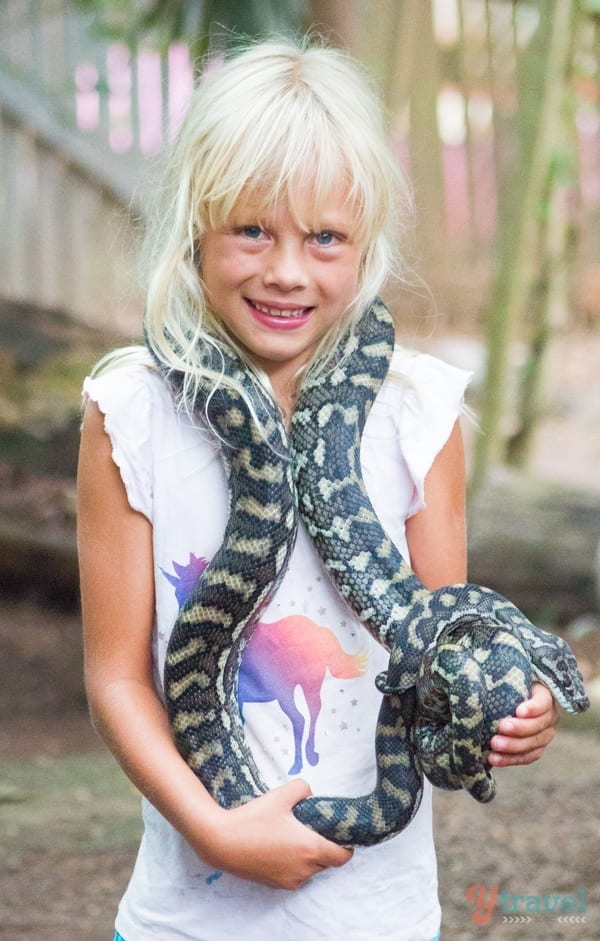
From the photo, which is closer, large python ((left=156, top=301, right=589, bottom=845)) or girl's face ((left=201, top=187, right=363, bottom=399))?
large python ((left=156, top=301, right=589, bottom=845))

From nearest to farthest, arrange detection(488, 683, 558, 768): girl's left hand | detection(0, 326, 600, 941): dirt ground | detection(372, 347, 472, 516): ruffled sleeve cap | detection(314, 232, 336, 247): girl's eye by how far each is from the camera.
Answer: detection(488, 683, 558, 768): girl's left hand
detection(314, 232, 336, 247): girl's eye
detection(372, 347, 472, 516): ruffled sleeve cap
detection(0, 326, 600, 941): dirt ground

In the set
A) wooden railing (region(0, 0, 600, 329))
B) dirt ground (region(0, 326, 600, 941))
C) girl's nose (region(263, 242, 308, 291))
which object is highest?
girl's nose (region(263, 242, 308, 291))

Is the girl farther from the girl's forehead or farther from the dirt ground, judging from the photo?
the dirt ground

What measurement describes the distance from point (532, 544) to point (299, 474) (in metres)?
4.30

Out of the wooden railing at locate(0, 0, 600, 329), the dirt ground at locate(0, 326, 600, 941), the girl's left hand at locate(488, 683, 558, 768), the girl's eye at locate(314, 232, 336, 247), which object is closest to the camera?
the girl's left hand at locate(488, 683, 558, 768)

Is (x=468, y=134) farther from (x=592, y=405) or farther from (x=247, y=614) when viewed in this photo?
(x=247, y=614)

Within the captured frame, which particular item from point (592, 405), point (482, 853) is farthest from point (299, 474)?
point (592, 405)

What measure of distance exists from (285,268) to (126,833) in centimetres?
320

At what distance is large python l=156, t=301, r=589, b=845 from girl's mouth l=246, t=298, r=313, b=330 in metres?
0.13

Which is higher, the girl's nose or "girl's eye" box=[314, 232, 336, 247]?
"girl's eye" box=[314, 232, 336, 247]

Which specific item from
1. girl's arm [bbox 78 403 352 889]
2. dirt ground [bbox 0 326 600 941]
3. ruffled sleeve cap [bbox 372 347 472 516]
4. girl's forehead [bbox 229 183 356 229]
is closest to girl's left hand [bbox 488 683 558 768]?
girl's arm [bbox 78 403 352 889]

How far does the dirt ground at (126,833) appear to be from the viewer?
4.02m

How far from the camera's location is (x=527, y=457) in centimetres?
802

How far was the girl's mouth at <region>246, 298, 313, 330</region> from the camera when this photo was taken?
7.18 ft
